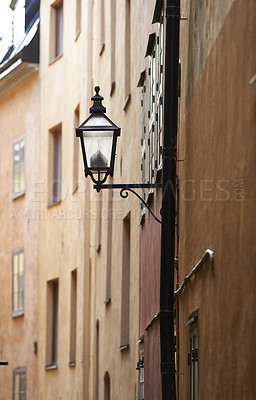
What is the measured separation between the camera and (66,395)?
A: 23.1 meters

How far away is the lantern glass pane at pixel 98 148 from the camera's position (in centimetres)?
968

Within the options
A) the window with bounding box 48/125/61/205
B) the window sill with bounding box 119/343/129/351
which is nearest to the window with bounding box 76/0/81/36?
the window with bounding box 48/125/61/205

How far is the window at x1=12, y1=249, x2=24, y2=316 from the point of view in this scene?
2762cm

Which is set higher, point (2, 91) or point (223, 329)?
point (2, 91)

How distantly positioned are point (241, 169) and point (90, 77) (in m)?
16.0

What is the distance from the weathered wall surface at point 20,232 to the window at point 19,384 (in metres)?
0.20

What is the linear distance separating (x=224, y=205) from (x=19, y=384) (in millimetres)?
20643

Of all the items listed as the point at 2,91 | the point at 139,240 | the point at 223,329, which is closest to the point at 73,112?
the point at 2,91

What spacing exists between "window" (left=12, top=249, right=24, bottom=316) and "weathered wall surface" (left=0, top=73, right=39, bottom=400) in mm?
206

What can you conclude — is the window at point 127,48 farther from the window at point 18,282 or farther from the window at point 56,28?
the window at point 18,282

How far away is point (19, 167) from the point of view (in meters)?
28.5

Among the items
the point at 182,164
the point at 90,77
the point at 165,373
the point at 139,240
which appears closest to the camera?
the point at 165,373

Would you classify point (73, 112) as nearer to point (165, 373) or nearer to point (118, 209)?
point (118, 209)

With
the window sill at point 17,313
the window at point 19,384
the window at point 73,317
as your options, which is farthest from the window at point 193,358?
the window sill at point 17,313
